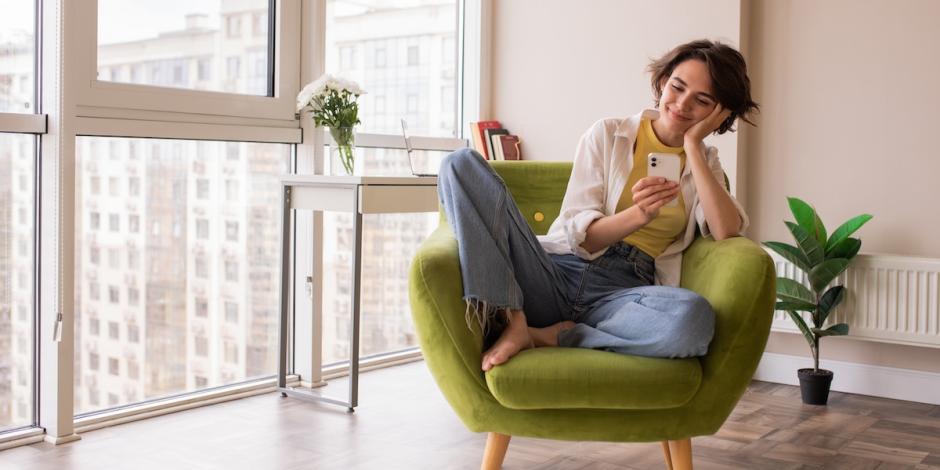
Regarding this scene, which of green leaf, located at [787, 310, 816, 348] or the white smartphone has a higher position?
the white smartphone

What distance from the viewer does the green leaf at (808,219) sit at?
127 inches

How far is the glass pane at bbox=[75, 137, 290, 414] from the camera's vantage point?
2809 mm

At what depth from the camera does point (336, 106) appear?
315cm

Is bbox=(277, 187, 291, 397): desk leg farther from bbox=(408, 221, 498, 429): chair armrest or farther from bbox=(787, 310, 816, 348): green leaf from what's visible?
bbox=(787, 310, 816, 348): green leaf

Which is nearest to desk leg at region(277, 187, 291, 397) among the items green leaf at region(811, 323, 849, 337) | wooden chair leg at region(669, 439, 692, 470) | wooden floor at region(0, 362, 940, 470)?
wooden floor at region(0, 362, 940, 470)

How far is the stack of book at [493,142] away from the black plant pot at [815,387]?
1505 mm

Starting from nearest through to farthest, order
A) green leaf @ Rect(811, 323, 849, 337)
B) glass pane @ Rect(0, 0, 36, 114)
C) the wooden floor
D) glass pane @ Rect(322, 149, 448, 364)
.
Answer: the wooden floor → glass pane @ Rect(0, 0, 36, 114) → green leaf @ Rect(811, 323, 849, 337) → glass pane @ Rect(322, 149, 448, 364)

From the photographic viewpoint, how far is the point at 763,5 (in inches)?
142

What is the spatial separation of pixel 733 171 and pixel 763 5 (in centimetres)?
65

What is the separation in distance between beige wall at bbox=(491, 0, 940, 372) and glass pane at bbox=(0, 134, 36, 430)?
2.13 m

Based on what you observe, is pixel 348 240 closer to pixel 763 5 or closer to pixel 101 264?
pixel 101 264

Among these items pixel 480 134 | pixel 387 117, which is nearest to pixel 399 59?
pixel 387 117

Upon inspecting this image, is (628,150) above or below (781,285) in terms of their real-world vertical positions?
above

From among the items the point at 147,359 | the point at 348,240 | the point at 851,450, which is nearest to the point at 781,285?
the point at 851,450
